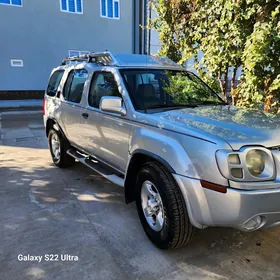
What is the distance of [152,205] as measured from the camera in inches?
114

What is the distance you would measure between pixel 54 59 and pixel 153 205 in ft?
49.9

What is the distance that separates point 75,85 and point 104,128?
4.45 feet

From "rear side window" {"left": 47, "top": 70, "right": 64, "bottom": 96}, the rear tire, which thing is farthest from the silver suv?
"rear side window" {"left": 47, "top": 70, "right": 64, "bottom": 96}

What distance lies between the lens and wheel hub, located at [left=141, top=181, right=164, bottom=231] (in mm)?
2817

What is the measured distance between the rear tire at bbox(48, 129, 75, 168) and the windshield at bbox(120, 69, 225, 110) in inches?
85.5

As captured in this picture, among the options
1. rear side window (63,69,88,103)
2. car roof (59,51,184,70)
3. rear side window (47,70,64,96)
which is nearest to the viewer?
car roof (59,51,184,70)

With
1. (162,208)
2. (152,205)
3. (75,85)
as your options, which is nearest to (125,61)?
(75,85)

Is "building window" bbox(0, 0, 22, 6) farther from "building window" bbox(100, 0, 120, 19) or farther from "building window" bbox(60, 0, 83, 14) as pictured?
"building window" bbox(100, 0, 120, 19)

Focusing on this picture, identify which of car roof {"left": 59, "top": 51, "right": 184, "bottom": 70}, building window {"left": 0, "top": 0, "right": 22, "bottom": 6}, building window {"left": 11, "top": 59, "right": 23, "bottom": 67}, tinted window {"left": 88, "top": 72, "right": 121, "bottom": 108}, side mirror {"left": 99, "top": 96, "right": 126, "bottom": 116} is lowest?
side mirror {"left": 99, "top": 96, "right": 126, "bottom": 116}

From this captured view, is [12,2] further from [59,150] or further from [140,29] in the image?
[59,150]

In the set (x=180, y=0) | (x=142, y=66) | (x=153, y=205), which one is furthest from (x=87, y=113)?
(x=180, y=0)

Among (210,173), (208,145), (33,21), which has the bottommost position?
(210,173)

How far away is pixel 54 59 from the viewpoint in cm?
1614

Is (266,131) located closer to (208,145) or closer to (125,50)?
(208,145)
